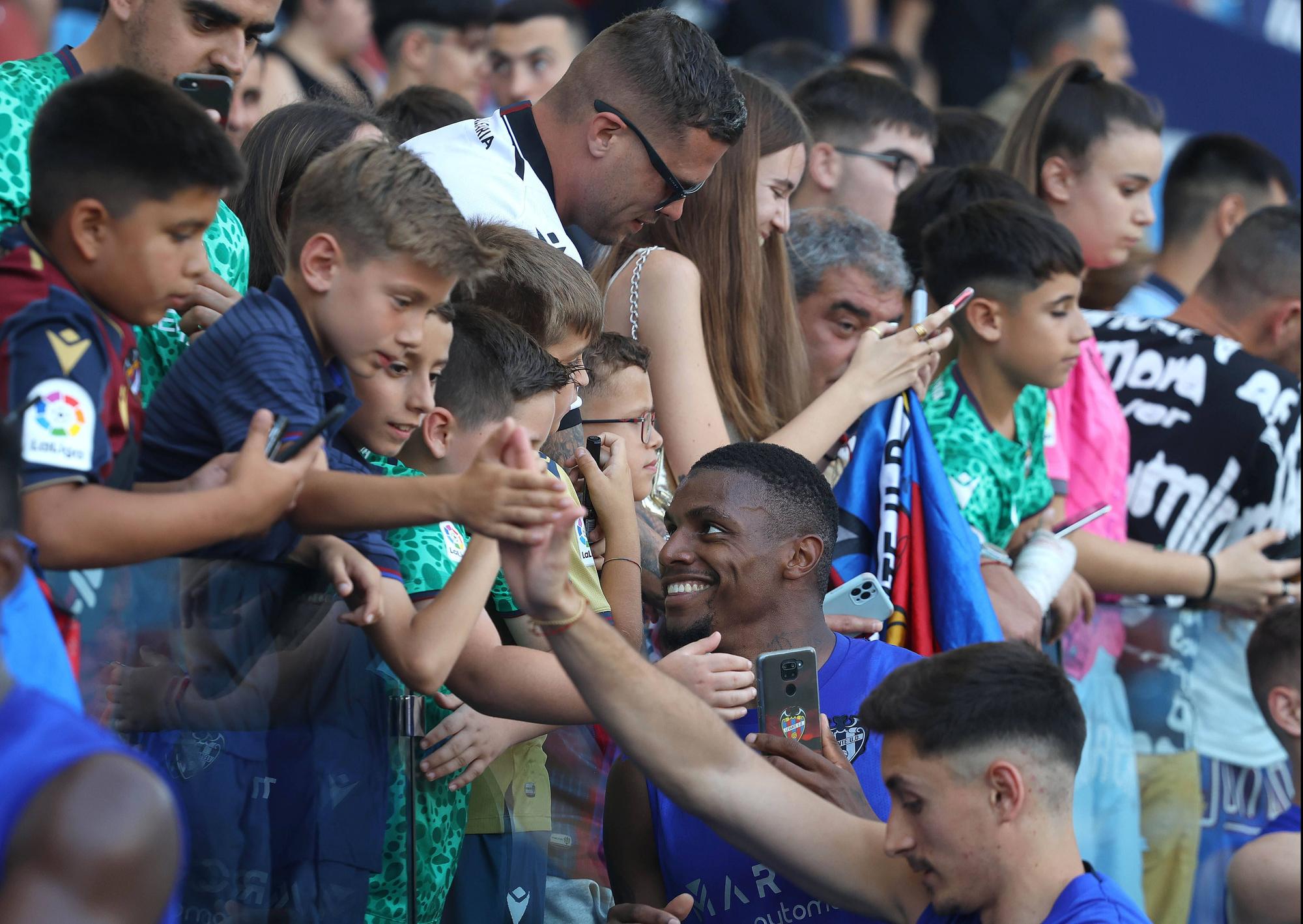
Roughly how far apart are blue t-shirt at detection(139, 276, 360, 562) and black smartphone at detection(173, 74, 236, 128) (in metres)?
0.78

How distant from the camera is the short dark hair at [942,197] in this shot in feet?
17.7

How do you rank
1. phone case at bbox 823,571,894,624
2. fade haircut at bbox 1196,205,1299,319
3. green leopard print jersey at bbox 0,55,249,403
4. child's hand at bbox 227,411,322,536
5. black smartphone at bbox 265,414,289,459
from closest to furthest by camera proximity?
1. child's hand at bbox 227,411,322,536
2. black smartphone at bbox 265,414,289,459
3. green leopard print jersey at bbox 0,55,249,403
4. phone case at bbox 823,571,894,624
5. fade haircut at bbox 1196,205,1299,319

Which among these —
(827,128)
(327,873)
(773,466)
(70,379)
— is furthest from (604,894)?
(827,128)

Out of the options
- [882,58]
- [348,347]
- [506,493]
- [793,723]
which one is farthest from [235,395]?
[882,58]

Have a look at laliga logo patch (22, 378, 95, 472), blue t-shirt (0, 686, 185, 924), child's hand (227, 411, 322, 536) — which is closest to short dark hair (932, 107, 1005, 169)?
child's hand (227, 411, 322, 536)

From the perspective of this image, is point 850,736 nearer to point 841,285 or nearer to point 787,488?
point 787,488

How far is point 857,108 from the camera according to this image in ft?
19.9

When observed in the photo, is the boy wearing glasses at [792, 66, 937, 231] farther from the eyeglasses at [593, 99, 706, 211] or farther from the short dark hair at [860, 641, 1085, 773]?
the short dark hair at [860, 641, 1085, 773]

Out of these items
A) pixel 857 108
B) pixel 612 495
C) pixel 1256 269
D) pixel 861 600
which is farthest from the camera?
pixel 1256 269

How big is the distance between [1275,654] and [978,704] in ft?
7.31

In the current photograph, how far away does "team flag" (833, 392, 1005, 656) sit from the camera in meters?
4.26

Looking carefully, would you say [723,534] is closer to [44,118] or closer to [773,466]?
[773,466]

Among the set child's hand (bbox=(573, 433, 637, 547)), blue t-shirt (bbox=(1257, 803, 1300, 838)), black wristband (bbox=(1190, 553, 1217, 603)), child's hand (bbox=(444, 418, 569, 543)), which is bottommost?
blue t-shirt (bbox=(1257, 803, 1300, 838))

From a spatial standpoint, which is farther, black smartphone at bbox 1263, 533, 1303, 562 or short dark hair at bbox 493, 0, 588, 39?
short dark hair at bbox 493, 0, 588, 39
